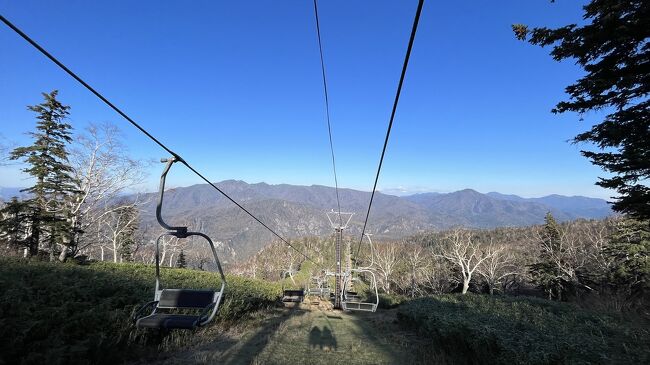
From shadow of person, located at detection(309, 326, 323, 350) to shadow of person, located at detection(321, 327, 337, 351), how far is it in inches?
6.0

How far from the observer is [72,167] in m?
29.4

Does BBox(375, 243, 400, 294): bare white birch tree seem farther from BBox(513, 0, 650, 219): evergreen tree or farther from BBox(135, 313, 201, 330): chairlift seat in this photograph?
BBox(135, 313, 201, 330): chairlift seat

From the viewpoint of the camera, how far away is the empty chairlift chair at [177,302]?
227 inches

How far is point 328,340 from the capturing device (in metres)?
13.1

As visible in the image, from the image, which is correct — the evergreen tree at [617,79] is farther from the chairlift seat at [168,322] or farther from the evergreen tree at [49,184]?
→ the evergreen tree at [49,184]

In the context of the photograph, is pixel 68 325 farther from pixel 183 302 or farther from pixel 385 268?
pixel 385 268

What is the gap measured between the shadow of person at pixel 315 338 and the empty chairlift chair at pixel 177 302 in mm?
5888

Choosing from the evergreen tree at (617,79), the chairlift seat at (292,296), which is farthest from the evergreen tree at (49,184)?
the evergreen tree at (617,79)

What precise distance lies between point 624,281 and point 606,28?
32.3m

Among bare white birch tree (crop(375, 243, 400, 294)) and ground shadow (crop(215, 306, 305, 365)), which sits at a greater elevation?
ground shadow (crop(215, 306, 305, 365))

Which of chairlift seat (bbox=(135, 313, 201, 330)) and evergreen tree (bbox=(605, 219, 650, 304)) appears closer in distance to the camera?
chairlift seat (bbox=(135, 313, 201, 330))

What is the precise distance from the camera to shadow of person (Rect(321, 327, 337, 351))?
11.7 m

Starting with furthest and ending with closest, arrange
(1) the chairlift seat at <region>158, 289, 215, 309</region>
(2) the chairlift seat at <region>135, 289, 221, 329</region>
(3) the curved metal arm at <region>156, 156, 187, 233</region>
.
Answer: (1) the chairlift seat at <region>158, 289, 215, 309</region> < (2) the chairlift seat at <region>135, 289, 221, 329</region> < (3) the curved metal arm at <region>156, 156, 187, 233</region>

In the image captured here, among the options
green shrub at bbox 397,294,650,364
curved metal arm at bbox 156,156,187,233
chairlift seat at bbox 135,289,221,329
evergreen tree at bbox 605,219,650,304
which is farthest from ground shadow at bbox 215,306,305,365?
evergreen tree at bbox 605,219,650,304
